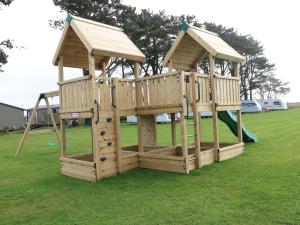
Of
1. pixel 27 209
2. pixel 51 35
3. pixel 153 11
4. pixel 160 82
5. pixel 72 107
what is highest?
pixel 153 11

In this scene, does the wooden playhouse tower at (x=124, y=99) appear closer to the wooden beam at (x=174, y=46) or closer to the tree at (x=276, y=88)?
the wooden beam at (x=174, y=46)

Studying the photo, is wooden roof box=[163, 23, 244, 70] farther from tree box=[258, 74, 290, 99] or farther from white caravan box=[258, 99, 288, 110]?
tree box=[258, 74, 290, 99]

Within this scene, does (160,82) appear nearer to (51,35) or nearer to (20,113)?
(51,35)

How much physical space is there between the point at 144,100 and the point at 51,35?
3078 cm

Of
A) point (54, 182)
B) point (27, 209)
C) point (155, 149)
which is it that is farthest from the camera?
point (155, 149)

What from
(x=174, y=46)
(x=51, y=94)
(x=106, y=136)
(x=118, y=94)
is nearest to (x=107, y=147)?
(x=106, y=136)

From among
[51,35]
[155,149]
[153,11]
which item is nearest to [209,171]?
[155,149]

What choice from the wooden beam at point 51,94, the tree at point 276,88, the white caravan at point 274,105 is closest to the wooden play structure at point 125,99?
the wooden beam at point 51,94

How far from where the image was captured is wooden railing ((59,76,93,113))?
789cm

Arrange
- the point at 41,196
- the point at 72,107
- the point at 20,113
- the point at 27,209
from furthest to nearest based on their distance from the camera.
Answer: the point at 20,113
the point at 72,107
the point at 41,196
the point at 27,209

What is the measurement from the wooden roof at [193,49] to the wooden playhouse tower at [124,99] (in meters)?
0.04

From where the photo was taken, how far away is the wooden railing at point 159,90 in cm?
814

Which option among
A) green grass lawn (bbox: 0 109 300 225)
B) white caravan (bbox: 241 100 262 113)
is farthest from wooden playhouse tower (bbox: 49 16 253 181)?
white caravan (bbox: 241 100 262 113)

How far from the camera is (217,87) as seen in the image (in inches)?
369
